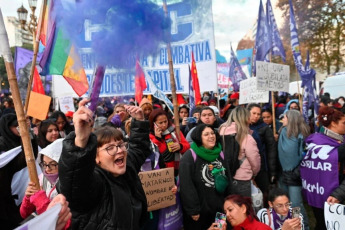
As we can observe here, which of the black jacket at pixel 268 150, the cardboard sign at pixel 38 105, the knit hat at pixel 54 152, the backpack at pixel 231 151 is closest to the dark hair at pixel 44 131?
the cardboard sign at pixel 38 105

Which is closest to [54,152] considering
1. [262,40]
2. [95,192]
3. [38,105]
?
[95,192]

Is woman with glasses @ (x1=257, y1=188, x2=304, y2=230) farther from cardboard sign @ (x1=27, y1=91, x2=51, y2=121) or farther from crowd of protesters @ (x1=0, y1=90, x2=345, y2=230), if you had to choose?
cardboard sign @ (x1=27, y1=91, x2=51, y2=121)

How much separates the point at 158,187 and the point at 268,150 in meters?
2.08

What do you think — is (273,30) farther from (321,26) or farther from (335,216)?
(321,26)

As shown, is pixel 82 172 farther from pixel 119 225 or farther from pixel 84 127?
pixel 119 225

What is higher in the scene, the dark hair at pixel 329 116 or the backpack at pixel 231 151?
the dark hair at pixel 329 116

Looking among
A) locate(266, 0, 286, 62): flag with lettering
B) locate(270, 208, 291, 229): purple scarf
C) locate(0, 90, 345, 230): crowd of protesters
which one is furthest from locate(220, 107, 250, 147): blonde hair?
locate(266, 0, 286, 62): flag with lettering

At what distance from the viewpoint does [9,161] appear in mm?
3182

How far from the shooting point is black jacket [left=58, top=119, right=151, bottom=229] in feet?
5.90

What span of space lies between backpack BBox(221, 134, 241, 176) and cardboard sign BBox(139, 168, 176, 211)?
0.87 meters

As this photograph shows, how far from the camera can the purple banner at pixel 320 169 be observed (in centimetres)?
375

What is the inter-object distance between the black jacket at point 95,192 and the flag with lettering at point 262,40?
6.11m

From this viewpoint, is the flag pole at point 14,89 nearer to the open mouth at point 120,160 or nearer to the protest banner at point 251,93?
the open mouth at point 120,160

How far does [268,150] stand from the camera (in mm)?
5047
